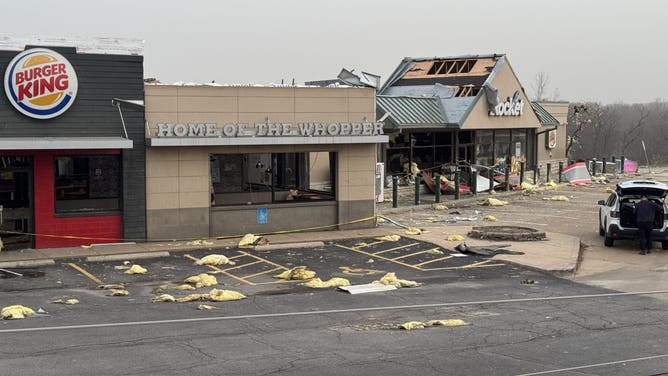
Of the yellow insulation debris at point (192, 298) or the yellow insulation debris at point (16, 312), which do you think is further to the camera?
the yellow insulation debris at point (192, 298)

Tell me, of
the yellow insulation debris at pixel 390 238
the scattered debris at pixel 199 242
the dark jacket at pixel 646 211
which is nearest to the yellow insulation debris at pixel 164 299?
the scattered debris at pixel 199 242

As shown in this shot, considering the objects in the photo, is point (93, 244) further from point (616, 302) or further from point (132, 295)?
point (616, 302)

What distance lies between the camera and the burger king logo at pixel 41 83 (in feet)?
63.6

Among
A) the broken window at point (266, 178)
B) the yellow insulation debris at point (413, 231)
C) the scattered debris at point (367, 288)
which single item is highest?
the broken window at point (266, 178)

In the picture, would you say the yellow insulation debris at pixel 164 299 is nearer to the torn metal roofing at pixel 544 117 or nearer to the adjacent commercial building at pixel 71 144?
the adjacent commercial building at pixel 71 144

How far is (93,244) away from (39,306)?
7017 mm

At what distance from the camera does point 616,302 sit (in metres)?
14.8

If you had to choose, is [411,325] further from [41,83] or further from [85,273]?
[41,83]

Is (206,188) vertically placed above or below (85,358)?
above

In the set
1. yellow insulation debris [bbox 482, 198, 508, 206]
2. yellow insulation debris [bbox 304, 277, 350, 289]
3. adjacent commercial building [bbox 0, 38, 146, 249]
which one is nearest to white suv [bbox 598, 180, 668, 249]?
yellow insulation debris [bbox 304, 277, 350, 289]

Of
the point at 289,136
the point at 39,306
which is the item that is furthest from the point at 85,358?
the point at 289,136

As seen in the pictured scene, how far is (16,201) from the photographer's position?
2028 centimetres

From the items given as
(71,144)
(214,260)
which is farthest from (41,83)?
(214,260)

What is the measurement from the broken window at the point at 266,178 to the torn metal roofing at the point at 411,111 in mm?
8003
